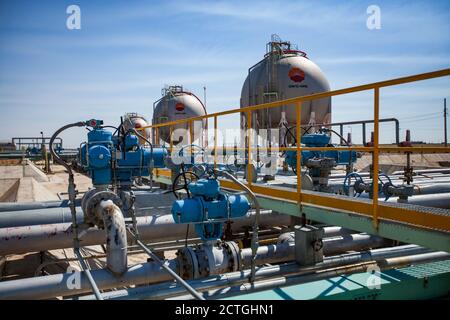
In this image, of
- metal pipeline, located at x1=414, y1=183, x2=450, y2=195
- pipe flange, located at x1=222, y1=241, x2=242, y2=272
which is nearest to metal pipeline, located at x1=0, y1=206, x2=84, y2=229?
pipe flange, located at x1=222, y1=241, x2=242, y2=272

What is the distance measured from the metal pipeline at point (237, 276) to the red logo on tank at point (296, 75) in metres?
10.5

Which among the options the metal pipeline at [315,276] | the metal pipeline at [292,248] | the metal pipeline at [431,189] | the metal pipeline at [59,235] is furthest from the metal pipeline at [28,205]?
the metal pipeline at [431,189]

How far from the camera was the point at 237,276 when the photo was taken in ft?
12.4

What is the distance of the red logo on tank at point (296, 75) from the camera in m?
14.2

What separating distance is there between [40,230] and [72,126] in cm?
161

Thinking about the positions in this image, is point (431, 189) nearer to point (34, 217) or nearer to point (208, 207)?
point (208, 207)

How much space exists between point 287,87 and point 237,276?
37.6 ft

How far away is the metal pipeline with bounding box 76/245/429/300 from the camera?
3.41 m

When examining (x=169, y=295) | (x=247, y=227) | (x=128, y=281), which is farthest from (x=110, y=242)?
(x=247, y=227)

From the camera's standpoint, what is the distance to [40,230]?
195 inches

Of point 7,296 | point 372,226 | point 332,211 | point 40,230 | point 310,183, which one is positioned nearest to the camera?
point 7,296

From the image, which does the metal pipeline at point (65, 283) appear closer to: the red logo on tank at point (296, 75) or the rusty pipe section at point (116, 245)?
the rusty pipe section at point (116, 245)

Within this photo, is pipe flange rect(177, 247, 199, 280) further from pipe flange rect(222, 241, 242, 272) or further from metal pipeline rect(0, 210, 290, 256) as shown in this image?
metal pipeline rect(0, 210, 290, 256)
